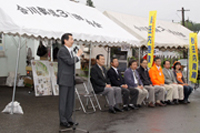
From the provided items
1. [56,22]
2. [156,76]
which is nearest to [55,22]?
[56,22]

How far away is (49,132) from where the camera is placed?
15.9 ft

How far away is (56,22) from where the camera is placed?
22.5 feet

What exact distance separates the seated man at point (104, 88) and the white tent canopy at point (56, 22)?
2.79 feet

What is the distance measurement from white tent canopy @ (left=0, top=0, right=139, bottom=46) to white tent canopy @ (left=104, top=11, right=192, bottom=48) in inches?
74.7

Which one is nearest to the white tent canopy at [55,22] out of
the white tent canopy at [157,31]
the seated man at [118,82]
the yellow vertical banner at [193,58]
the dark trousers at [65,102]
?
the seated man at [118,82]

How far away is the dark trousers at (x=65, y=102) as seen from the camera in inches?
202

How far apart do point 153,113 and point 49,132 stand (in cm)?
325

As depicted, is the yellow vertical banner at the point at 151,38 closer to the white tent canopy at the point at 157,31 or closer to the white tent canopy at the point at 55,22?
the white tent canopy at the point at 157,31

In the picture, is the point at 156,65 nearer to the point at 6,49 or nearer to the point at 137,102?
the point at 137,102

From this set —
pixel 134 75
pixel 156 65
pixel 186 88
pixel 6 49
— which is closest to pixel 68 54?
pixel 134 75

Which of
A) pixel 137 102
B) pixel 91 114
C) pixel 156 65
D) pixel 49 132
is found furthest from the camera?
pixel 156 65

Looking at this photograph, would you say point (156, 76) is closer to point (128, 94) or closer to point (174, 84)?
point (174, 84)

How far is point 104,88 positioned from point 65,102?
1.96 meters

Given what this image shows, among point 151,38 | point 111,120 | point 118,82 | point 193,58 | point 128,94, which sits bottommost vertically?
point 111,120
